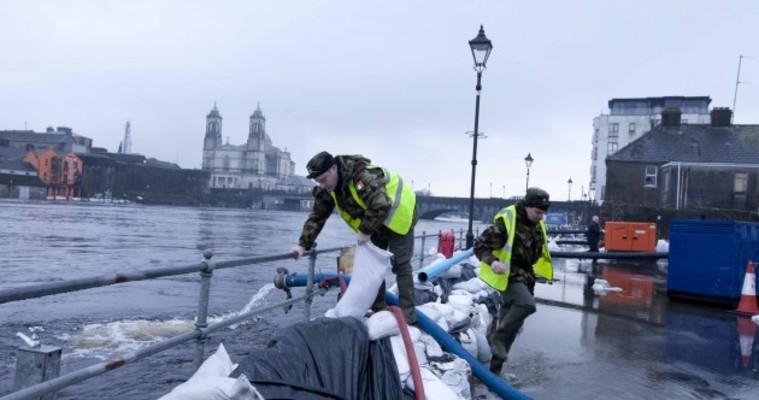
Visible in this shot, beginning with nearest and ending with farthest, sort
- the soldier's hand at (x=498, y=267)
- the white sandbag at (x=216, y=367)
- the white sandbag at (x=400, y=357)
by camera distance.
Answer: the white sandbag at (x=216, y=367) → the white sandbag at (x=400, y=357) → the soldier's hand at (x=498, y=267)

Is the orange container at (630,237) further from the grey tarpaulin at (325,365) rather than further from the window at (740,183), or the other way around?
the window at (740,183)

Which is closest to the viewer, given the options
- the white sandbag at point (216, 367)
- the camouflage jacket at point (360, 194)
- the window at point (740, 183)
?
the white sandbag at point (216, 367)

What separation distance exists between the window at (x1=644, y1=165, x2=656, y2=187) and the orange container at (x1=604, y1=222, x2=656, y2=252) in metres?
25.0

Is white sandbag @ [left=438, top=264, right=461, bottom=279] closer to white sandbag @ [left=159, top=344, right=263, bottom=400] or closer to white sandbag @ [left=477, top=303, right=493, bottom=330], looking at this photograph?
white sandbag @ [left=477, top=303, right=493, bottom=330]

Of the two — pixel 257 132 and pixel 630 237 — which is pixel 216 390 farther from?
pixel 257 132

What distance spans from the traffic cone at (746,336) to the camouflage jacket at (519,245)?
2735 millimetres

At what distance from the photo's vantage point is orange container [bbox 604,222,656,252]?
18.8 m

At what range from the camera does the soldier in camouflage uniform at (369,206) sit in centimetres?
405

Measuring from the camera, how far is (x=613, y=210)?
1355 inches

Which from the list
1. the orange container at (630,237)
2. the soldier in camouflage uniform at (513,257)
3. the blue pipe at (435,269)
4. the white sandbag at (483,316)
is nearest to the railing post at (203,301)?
the soldier in camouflage uniform at (513,257)

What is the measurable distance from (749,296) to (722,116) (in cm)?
3650

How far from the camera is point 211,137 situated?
630 feet

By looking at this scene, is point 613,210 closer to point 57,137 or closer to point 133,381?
point 133,381

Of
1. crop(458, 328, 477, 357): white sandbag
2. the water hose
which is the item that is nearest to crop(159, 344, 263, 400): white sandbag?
the water hose
